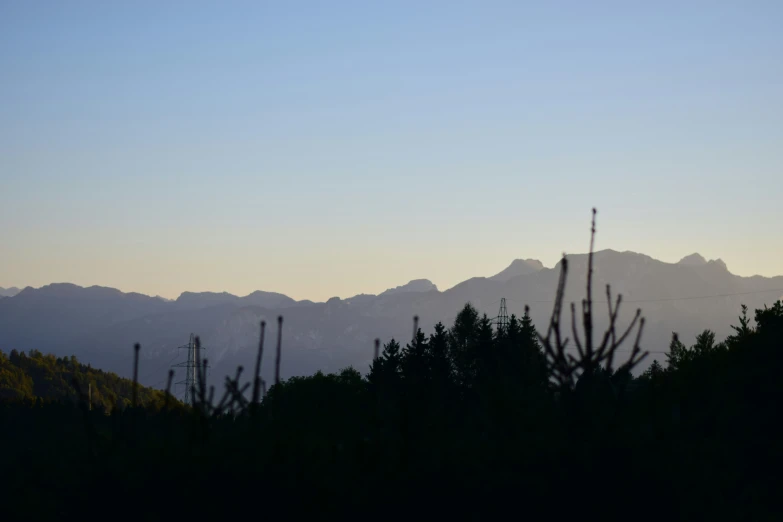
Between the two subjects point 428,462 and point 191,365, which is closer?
point 428,462

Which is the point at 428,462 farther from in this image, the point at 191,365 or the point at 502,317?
the point at 502,317

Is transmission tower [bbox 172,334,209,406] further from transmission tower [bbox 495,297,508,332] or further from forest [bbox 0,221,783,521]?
transmission tower [bbox 495,297,508,332]

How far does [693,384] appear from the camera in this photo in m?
35.3

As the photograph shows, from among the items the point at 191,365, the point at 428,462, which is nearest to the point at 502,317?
the point at 191,365

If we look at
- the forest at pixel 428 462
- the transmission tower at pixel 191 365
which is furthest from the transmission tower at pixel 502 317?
the forest at pixel 428 462

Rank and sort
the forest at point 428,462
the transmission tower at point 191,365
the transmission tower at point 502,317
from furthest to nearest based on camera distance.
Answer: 1. the transmission tower at point 502,317
2. the transmission tower at point 191,365
3. the forest at point 428,462

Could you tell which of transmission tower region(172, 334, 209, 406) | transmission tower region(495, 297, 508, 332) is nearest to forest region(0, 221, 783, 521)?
transmission tower region(172, 334, 209, 406)

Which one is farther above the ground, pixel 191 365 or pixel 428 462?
pixel 428 462

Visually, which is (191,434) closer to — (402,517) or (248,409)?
(248,409)

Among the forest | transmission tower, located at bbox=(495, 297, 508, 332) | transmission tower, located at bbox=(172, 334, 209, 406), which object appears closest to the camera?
the forest

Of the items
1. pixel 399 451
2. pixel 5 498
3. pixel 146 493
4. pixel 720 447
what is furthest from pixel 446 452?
pixel 5 498

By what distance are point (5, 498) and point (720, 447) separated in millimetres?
12359

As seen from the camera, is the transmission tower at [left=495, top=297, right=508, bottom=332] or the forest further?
the transmission tower at [left=495, top=297, right=508, bottom=332]

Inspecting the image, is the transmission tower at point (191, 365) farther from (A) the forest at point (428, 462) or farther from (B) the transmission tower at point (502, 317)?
(B) the transmission tower at point (502, 317)
